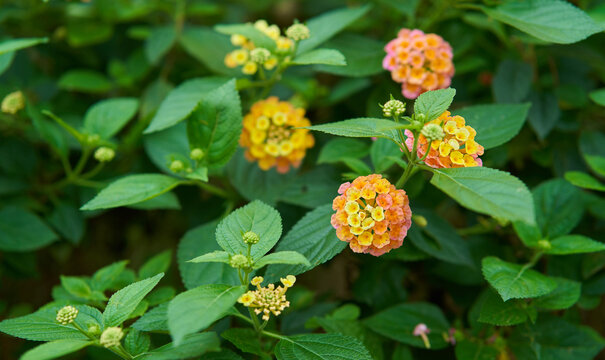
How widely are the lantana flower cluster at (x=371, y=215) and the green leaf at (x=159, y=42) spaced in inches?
36.8

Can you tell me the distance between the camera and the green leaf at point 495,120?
1104 mm

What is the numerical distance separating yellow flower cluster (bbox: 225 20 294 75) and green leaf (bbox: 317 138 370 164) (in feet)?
0.82

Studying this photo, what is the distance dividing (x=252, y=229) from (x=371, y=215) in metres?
0.22

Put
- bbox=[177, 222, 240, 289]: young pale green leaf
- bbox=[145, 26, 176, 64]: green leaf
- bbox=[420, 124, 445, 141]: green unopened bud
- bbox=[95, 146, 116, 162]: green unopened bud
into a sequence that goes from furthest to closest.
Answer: bbox=[145, 26, 176, 64]: green leaf
bbox=[95, 146, 116, 162]: green unopened bud
bbox=[177, 222, 240, 289]: young pale green leaf
bbox=[420, 124, 445, 141]: green unopened bud

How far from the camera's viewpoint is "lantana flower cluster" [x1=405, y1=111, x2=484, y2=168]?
2.86ft

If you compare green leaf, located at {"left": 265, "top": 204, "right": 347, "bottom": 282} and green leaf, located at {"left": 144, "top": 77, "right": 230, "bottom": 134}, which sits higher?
green leaf, located at {"left": 144, "top": 77, "right": 230, "bottom": 134}

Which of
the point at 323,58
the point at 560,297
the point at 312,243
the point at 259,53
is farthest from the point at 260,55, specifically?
the point at 560,297

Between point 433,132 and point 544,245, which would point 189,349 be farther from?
point 544,245

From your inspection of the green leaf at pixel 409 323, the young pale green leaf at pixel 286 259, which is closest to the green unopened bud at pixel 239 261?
the young pale green leaf at pixel 286 259

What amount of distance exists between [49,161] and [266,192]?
0.85m

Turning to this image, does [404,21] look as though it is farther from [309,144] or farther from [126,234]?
[126,234]

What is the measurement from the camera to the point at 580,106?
151cm

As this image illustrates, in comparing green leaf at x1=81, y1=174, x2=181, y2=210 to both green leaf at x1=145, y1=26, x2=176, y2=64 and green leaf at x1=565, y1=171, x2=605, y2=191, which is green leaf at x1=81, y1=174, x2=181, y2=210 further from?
green leaf at x1=565, y1=171, x2=605, y2=191

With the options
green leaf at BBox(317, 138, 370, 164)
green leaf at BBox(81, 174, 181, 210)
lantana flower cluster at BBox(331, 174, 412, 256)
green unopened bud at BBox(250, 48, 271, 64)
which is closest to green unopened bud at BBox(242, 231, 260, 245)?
lantana flower cluster at BBox(331, 174, 412, 256)
